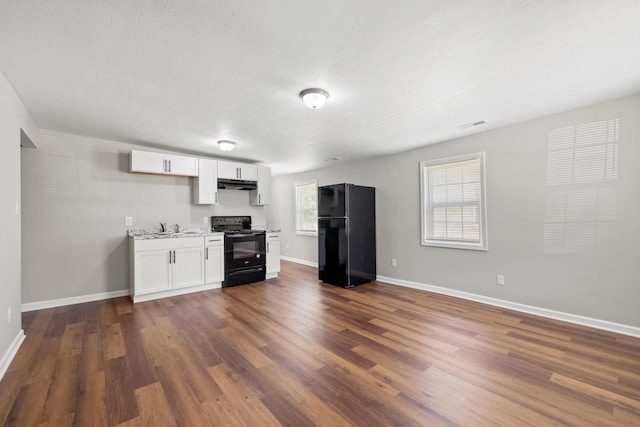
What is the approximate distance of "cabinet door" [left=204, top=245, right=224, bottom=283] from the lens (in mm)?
4418

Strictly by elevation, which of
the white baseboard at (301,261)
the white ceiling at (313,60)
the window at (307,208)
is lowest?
the white baseboard at (301,261)

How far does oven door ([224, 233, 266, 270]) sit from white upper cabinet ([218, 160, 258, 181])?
3.60ft

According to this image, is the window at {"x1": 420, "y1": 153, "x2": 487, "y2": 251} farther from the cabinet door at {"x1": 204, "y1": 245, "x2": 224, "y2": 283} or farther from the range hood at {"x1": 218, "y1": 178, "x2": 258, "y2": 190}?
the cabinet door at {"x1": 204, "y1": 245, "x2": 224, "y2": 283}

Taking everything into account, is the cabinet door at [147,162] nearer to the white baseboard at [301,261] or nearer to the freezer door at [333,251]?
the freezer door at [333,251]

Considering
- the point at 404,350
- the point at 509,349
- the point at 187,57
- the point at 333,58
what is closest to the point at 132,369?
the point at 404,350

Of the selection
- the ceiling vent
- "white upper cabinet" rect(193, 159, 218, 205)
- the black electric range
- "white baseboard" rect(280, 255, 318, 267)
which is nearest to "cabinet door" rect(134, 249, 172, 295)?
the black electric range

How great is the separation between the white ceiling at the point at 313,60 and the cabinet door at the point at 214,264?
201 cm

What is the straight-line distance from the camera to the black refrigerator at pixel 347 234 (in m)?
4.60

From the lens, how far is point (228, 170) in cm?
497

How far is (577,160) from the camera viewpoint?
297 cm

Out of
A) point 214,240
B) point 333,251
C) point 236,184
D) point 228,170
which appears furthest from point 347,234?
point 228,170

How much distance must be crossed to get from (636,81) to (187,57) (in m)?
3.73

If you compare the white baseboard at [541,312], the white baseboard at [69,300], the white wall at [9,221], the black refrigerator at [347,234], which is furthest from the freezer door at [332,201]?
the white wall at [9,221]

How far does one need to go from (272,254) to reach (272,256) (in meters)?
0.04
